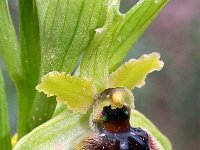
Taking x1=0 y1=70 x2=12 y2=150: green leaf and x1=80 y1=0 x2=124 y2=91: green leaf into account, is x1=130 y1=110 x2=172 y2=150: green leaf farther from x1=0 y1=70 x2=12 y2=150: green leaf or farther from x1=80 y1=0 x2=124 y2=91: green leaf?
x1=0 y1=70 x2=12 y2=150: green leaf

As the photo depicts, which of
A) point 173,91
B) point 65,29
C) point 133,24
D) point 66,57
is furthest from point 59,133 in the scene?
point 173,91

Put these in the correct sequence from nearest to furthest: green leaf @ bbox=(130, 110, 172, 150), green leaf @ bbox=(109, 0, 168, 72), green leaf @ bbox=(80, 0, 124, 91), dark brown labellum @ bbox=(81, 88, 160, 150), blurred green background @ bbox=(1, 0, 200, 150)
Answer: green leaf @ bbox=(80, 0, 124, 91) < dark brown labellum @ bbox=(81, 88, 160, 150) < green leaf @ bbox=(109, 0, 168, 72) < green leaf @ bbox=(130, 110, 172, 150) < blurred green background @ bbox=(1, 0, 200, 150)

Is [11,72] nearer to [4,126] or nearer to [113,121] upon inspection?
[4,126]

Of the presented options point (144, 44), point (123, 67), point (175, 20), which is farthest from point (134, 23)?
point (175, 20)

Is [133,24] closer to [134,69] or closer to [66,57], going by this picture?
[134,69]

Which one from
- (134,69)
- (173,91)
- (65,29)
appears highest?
(173,91)

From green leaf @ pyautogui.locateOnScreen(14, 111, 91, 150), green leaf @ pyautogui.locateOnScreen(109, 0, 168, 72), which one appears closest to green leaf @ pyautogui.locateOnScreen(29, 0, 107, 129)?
green leaf @ pyautogui.locateOnScreen(14, 111, 91, 150)
